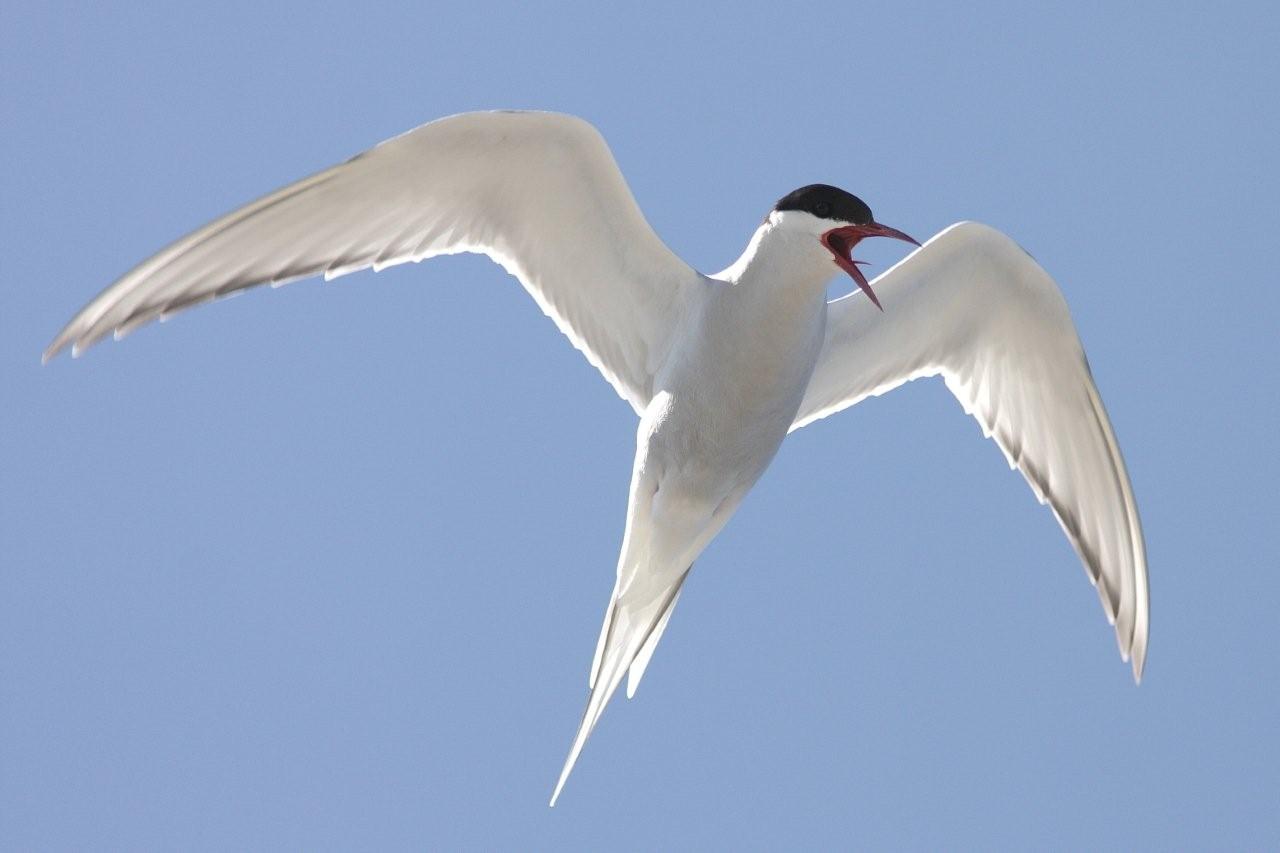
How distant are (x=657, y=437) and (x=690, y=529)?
0.33 m

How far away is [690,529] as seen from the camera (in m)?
5.89

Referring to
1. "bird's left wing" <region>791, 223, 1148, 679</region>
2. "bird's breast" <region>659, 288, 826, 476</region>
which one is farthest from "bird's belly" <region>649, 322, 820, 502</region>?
"bird's left wing" <region>791, 223, 1148, 679</region>

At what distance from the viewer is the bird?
5.51 metres

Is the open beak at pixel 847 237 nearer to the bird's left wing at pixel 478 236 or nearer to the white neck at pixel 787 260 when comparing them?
the white neck at pixel 787 260

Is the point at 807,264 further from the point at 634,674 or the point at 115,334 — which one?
the point at 115,334

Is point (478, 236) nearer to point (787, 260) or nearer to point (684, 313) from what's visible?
point (684, 313)

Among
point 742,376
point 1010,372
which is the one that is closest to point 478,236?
point 742,376

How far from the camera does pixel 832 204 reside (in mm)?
5496

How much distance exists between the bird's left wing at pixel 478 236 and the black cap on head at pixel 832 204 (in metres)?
0.53

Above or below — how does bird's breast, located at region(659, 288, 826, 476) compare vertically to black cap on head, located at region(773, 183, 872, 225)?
below

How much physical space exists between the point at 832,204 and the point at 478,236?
1164mm

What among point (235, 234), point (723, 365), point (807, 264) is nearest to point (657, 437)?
point (723, 365)

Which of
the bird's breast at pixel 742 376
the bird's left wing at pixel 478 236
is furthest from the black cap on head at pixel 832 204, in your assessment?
the bird's left wing at pixel 478 236

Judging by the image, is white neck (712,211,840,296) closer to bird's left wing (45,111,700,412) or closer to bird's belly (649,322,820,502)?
bird's belly (649,322,820,502)
